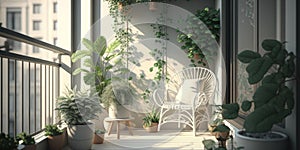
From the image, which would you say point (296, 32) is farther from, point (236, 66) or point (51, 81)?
point (51, 81)

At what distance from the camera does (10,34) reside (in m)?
2.28

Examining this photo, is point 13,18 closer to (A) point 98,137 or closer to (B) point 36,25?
(B) point 36,25

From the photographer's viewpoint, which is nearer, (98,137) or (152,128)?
(98,137)

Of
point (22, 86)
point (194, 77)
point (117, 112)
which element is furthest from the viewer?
point (194, 77)

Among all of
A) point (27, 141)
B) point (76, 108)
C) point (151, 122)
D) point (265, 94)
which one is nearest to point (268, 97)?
point (265, 94)

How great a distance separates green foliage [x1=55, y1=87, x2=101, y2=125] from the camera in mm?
3181

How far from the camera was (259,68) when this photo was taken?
1740 millimetres

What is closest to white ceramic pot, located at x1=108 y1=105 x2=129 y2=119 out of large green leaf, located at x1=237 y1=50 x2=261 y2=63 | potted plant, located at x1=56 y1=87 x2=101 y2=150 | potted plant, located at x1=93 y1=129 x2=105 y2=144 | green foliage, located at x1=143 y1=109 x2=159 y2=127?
potted plant, located at x1=93 y1=129 x2=105 y2=144

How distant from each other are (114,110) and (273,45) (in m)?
2.54

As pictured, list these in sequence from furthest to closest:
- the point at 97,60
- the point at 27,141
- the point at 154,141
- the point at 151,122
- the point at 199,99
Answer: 1. the point at 97,60
2. the point at 151,122
3. the point at 199,99
4. the point at 154,141
5. the point at 27,141

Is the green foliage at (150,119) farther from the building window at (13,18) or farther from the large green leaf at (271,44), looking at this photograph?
the large green leaf at (271,44)

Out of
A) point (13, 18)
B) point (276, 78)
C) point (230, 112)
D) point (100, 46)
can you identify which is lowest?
point (230, 112)

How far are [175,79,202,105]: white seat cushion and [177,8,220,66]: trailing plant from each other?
1.28 ft

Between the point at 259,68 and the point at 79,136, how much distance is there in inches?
82.7
